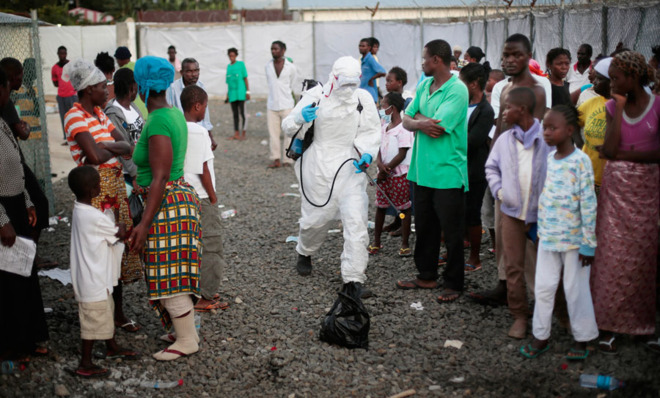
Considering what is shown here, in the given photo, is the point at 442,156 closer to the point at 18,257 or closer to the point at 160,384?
the point at 160,384

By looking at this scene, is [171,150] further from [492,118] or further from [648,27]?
[648,27]

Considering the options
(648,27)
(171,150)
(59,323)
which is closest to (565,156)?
(171,150)

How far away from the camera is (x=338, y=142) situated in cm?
576

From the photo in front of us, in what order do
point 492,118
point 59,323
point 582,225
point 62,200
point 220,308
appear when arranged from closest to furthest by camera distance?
point 582,225 < point 59,323 < point 220,308 < point 492,118 < point 62,200

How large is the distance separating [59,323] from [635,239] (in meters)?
4.31

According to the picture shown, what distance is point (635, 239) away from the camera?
4148 millimetres

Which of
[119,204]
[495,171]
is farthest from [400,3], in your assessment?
[119,204]

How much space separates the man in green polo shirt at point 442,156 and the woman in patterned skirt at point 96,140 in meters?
2.44

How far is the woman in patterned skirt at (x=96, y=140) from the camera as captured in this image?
14.6 ft

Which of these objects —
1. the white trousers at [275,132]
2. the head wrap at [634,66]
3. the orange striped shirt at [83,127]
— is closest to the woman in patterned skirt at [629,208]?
the head wrap at [634,66]

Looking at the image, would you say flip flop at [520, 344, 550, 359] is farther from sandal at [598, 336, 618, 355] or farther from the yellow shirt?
the yellow shirt

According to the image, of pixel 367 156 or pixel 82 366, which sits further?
pixel 367 156

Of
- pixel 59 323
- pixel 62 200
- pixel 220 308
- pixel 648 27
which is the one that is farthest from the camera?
pixel 62 200

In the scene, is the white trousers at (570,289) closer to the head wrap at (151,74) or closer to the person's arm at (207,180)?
the person's arm at (207,180)
